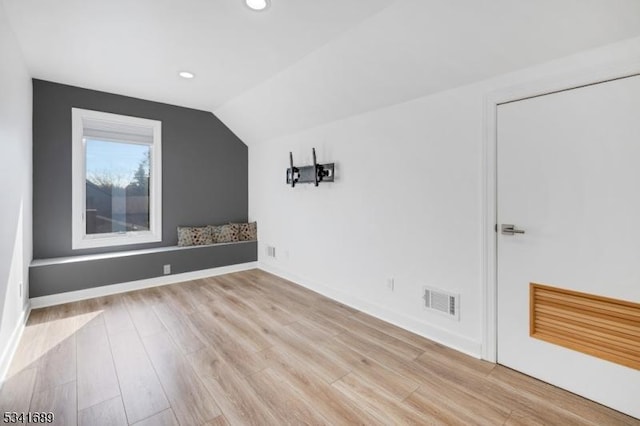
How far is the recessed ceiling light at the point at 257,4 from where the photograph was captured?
2.04 m

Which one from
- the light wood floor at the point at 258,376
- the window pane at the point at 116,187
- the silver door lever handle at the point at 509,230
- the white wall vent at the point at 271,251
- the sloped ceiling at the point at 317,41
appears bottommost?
the light wood floor at the point at 258,376

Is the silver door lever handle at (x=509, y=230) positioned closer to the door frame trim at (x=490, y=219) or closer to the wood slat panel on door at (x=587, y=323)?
the door frame trim at (x=490, y=219)

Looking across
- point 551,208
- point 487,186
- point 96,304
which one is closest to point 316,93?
point 487,186

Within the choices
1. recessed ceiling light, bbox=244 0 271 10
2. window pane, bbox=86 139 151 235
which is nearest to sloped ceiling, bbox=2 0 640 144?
recessed ceiling light, bbox=244 0 271 10

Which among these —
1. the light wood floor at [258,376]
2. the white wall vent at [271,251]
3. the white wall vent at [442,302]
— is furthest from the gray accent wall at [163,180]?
the white wall vent at [442,302]

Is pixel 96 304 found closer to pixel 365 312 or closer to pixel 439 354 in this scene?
pixel 365 312

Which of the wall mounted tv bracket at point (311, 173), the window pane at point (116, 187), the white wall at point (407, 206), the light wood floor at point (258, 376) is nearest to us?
the light wood floor at point (258, 376)

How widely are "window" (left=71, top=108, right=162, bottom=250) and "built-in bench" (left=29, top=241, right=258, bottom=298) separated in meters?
0.34

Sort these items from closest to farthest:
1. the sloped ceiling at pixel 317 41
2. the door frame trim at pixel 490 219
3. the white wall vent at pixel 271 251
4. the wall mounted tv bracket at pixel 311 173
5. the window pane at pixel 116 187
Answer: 1. the sloped ceiling at pixel 317 41
2. the door frame trim at pixel 490 219
3. the wall mounted tv bracket at pixel 311 173
4. the window pane at pixel 116 187
5. the white wall vent at pixel 271 251

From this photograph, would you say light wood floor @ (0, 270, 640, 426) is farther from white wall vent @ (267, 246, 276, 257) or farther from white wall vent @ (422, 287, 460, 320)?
white wall vent @ (267, 246, 276, 257)

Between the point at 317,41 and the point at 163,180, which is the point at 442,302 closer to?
the point at 317,41

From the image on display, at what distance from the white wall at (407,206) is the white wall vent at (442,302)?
0.05 m

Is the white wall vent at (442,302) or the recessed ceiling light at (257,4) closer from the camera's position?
the recessed ceiling light at (257,4)

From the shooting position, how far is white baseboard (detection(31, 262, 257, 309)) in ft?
11.0
